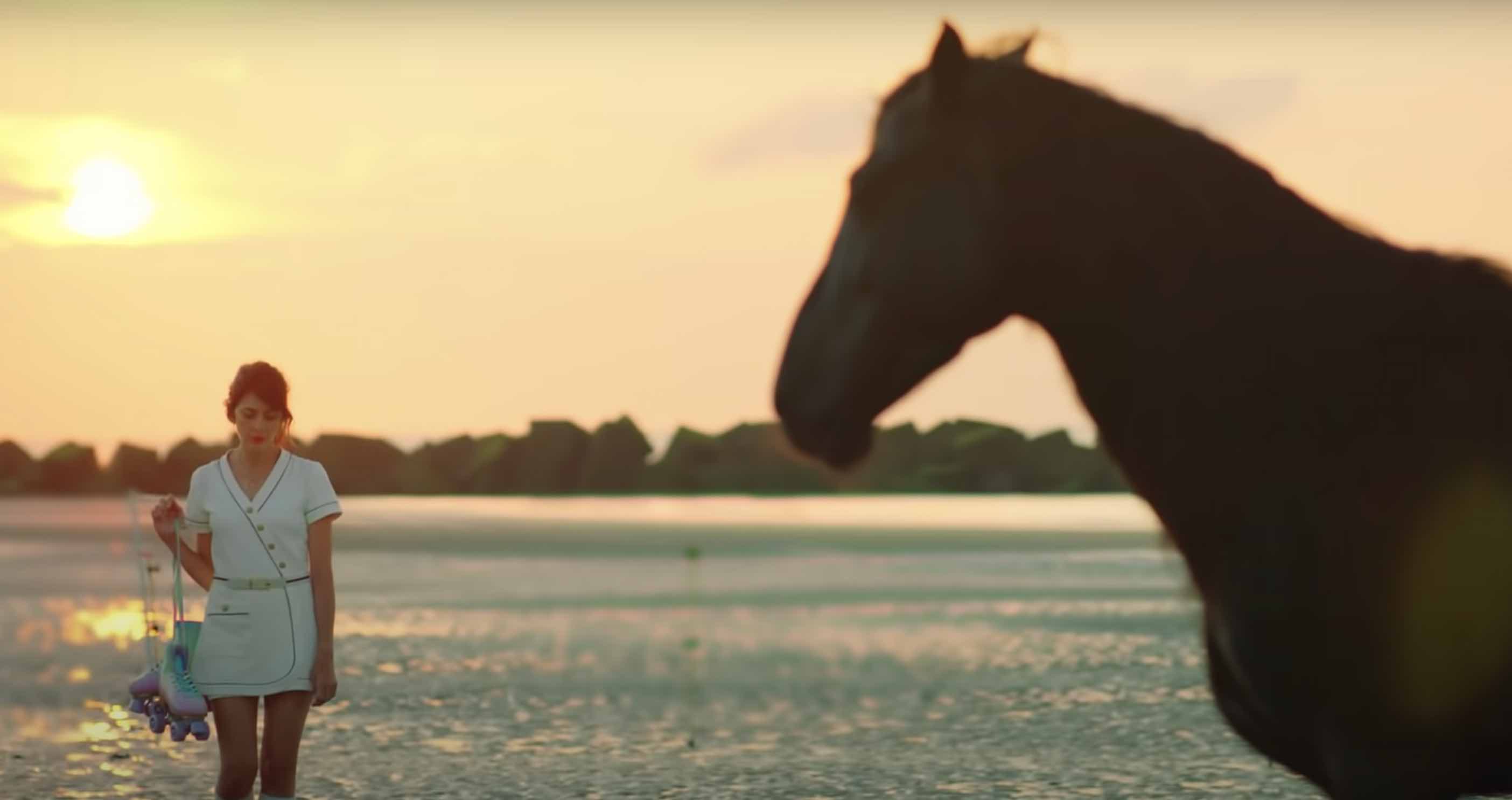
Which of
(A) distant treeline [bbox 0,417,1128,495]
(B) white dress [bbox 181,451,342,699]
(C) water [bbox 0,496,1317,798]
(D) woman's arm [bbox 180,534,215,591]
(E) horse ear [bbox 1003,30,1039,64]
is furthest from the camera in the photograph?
(A) distant treeline [bbox 0,417,1128,495]

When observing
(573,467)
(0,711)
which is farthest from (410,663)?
(573,467)

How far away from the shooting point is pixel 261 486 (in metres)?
4.91

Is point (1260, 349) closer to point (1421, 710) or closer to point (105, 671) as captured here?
point (1421, 710)

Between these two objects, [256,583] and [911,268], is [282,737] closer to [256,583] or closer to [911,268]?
[256,583]

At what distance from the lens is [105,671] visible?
1378cm

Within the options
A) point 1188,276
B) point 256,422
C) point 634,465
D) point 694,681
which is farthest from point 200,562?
point 634,465

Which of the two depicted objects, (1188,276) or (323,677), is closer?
(1188,276)

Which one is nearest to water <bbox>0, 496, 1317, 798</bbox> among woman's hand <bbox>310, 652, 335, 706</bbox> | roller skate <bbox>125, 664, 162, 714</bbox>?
woman's hand <bbox>310, 652, 335, 706</bbox>

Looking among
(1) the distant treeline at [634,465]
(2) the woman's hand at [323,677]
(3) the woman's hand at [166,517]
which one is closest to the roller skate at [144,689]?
(3) the woman's hand at [166,517]

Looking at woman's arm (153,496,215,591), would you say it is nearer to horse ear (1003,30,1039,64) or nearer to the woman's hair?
the woman's hair

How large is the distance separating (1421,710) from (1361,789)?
19 cm

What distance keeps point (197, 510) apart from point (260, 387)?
0.41 meters

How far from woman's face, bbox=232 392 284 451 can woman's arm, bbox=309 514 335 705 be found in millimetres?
277

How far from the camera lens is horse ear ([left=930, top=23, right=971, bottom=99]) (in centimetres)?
344
